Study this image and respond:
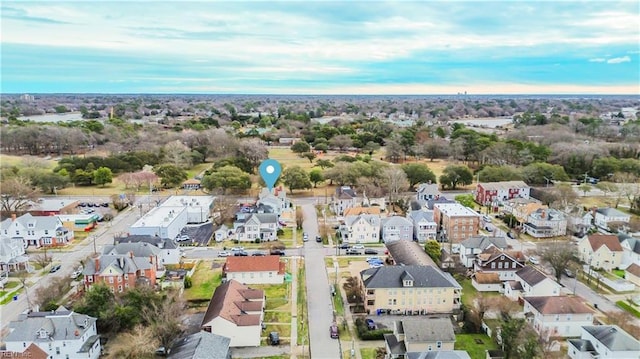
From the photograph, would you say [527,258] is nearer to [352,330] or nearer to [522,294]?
[522,294]

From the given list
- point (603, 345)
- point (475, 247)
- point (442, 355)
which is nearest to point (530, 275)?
point (475, 247)

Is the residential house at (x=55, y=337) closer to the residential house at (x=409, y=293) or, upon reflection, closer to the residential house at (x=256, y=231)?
the residential house at (x=409, y=293)

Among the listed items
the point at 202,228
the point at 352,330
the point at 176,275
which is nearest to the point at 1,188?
the point at 202,228

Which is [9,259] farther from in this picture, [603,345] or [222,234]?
[603,345]

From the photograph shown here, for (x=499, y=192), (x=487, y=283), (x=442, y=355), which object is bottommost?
(x=487, y=283)

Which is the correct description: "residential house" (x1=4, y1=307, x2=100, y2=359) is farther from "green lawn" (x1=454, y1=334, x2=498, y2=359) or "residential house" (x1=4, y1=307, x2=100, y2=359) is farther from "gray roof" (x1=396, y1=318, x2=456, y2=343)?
"green lawn" (x1=454, y1=334, x2=498, y2=359)

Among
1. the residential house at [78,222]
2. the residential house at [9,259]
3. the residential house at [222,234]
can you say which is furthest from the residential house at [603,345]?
the residential house at [78,222]
